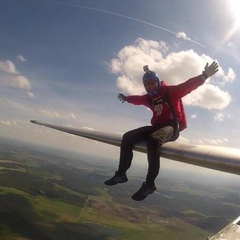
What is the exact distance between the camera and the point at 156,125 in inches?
189

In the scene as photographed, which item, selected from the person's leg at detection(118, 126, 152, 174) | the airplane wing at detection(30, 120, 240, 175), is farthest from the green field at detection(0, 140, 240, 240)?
the airplane wing at detection(30, 120, 240, 175)

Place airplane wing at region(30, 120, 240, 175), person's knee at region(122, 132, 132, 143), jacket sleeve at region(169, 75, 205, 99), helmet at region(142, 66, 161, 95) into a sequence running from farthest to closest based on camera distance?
1. helmet at region(142, 66, 161, 95)
2. jacket sleeve at region(169, 75, 205, 99)
3. person's knee at region(122, 132, 132, 143)
4. airplane wing at region(30, 120, 240, 175)

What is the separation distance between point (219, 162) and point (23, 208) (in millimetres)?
157564

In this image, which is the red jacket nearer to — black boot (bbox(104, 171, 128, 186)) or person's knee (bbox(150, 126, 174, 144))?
person's knee (bbox(150, 126, 174, 144))

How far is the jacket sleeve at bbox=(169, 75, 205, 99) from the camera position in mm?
4504

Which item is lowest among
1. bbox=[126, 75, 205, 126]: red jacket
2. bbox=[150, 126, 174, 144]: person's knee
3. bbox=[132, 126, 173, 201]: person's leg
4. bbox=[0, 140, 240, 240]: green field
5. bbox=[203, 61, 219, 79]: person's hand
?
bbox=[0, 140, 240, 240]: green field

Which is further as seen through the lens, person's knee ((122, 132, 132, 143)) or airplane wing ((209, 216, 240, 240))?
person's knee ((122, 132, 132, 143))

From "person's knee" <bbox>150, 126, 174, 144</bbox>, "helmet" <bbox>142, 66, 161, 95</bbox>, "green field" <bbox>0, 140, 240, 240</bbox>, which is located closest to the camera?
"person's knee" <bbox>150, 126, 174, 144</bbox>

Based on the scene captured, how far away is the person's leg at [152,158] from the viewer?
12.2 feet

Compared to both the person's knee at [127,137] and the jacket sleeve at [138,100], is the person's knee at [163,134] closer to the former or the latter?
the person's knee at [127,137]

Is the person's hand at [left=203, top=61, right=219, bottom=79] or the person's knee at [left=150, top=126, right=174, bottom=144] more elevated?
the person's hand at [left=203, top=61, right=219, bottom=79]

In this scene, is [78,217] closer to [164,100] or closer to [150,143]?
[164,100]

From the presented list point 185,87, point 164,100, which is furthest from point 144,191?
point 185,87

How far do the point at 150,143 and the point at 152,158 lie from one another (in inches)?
9.1
